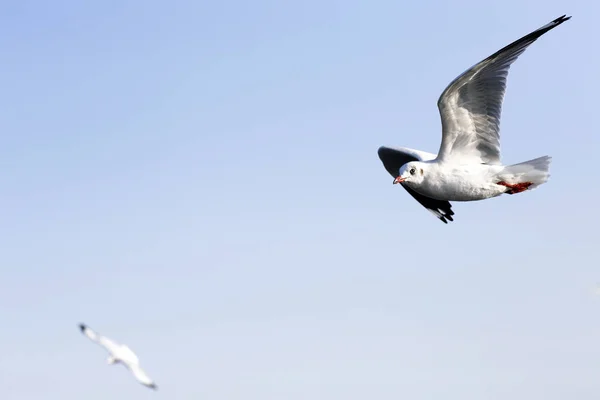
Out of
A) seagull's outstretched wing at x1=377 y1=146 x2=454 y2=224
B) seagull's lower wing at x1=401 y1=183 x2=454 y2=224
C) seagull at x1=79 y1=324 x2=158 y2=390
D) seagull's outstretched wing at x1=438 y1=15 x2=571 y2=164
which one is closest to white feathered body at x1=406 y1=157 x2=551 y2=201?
seagull's outstretched wing at x1=438 y1=15 x2=571 y2=164

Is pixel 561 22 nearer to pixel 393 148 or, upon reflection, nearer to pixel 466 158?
pixel 466 158

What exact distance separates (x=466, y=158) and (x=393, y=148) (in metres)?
5.92

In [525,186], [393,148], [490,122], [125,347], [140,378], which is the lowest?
[140,378]

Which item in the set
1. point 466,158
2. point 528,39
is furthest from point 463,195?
point 528,39

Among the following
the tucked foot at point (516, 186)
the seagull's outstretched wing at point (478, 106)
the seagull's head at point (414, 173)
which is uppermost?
the seagull's outstretched wing at point (478, 106)

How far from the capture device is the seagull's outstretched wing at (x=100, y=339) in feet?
56.9

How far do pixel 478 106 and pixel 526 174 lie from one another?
2194 mm

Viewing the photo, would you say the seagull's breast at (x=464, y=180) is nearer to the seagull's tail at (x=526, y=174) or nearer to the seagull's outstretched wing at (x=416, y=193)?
the seagull's tail at (x=526, y=174)

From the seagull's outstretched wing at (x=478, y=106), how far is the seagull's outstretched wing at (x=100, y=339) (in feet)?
31.5

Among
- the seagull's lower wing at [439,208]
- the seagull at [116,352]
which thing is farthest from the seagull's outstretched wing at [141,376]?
the seagull's lower wing at [439,208]

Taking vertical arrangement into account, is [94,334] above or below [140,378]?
above

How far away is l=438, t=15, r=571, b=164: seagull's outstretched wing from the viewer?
19750 millimetres

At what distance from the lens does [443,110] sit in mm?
20672

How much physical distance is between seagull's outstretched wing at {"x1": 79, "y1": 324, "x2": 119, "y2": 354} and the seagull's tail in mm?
10533
